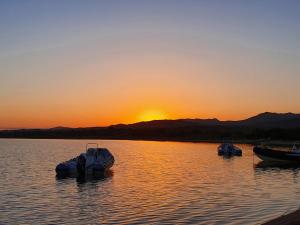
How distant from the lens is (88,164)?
1732 inches

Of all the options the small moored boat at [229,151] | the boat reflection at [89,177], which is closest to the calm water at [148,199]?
the boat reflection at [89,177]

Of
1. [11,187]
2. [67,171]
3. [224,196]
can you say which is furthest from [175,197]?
[67,171]

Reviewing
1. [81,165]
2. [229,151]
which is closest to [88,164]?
[81,165]

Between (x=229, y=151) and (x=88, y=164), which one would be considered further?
(x=229, y=151)

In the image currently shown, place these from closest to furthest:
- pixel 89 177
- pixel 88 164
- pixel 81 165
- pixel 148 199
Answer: pixel 148 199 < pixel 89 177 < pixel 81 165 < pixel 88 164

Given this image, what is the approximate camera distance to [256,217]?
20547mm

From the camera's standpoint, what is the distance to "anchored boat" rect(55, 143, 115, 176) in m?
42.1

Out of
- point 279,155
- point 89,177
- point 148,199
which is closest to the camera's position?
point 148,199

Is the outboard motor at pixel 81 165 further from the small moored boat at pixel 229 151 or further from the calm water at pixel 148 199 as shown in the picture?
the small moored boat at pixel 229 151

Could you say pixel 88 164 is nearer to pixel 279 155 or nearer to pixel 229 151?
pixel 279 155

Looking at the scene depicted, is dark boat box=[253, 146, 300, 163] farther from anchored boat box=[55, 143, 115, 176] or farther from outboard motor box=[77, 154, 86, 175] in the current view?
outboard motor box=[77, 154, 86, 175]

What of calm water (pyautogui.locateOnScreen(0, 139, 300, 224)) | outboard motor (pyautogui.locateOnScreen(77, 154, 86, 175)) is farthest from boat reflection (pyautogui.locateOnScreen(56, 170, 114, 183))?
calm water (pyautogui.locateOnScreen(0, 139, 300, 224))

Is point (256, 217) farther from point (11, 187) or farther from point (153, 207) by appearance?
point (11, 187)

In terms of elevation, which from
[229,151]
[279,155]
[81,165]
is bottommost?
[81,165]
